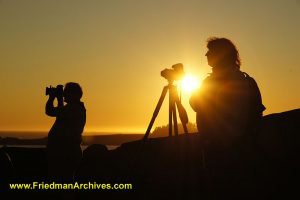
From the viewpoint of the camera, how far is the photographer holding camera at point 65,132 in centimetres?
582

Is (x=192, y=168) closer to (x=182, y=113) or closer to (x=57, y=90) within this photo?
(x=182, y=113)

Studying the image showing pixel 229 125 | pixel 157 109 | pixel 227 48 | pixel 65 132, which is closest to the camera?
pixel 229 125

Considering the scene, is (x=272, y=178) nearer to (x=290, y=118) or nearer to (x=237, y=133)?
(x=237, y=133)

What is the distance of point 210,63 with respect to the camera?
4.53 meters

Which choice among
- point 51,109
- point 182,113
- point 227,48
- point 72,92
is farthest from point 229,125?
point 51,109

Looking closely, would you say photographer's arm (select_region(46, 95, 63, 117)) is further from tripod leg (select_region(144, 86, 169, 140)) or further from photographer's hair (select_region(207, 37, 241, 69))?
photographer's hair (select_region(207, 37, 241, 69))

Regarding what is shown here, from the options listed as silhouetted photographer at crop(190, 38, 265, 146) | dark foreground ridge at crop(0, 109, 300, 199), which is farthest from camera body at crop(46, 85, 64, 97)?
silhouetted photographer at crop(190, 38, 265, 146)

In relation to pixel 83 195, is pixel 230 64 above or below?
above

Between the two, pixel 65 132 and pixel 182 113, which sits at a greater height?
pixel 182 113

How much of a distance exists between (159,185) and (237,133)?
2.02m

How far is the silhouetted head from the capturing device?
614 cm

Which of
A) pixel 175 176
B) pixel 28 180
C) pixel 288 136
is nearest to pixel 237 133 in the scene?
pixel 175 176

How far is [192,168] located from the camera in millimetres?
4980

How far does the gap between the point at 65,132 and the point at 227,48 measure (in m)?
2.91
